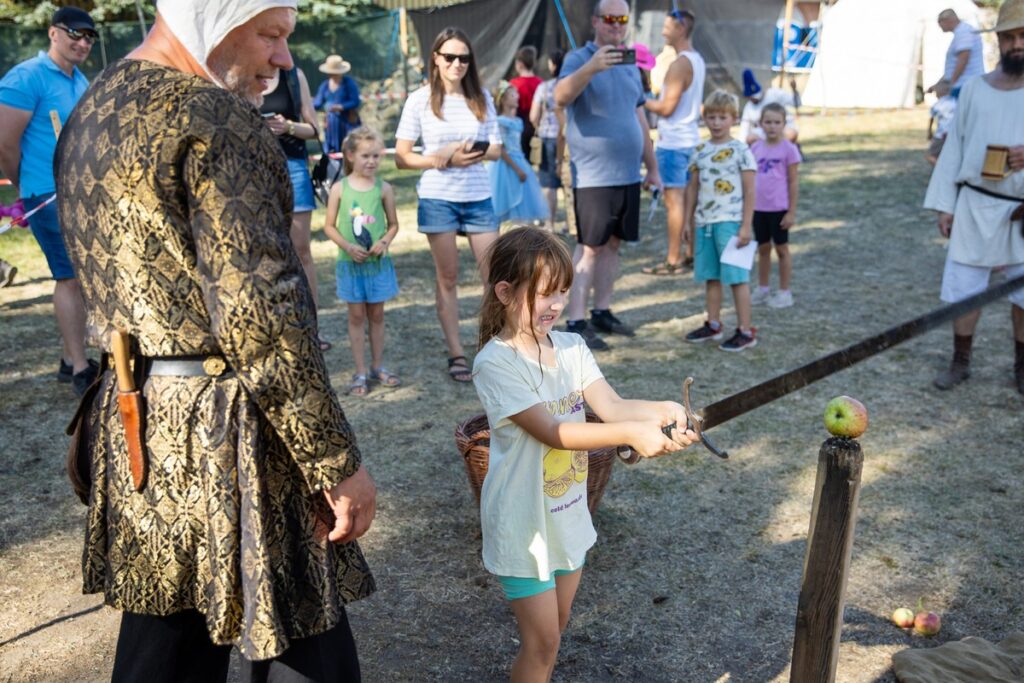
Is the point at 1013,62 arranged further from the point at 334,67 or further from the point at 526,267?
the point at 334,67

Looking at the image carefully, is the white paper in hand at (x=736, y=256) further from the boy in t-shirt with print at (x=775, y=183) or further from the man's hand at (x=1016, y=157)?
the man's hand at (x=1016, y=157)

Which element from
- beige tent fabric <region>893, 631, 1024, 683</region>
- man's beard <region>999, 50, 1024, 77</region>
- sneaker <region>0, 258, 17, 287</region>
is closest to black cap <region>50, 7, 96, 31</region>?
sneaker <region>0, 258, 17, 287</region>

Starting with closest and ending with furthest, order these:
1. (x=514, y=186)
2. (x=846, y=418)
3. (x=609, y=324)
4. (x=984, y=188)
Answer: (x=846, y=418) → (x=984, y=188) → (x=609, y=324) → (x=514, y=186)

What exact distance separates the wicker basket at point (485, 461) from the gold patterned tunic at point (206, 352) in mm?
1524

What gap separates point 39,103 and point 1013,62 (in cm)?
522

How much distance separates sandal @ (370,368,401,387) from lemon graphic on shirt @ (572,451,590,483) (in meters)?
3.13

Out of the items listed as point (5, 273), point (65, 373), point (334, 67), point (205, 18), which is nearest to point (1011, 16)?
point (205, 18)

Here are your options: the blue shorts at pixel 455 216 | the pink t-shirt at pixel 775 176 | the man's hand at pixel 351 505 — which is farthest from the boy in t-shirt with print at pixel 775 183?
the man's hand at pixel 351 505

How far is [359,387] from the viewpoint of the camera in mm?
5559

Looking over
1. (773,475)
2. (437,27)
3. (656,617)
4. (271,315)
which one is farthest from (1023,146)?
(437,27)

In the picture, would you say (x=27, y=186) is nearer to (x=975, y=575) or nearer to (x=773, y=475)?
(x=773, y=475)

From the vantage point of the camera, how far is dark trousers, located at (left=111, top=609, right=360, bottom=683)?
2.00 m

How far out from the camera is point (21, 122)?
5.31 meters

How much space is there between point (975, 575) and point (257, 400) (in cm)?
304
